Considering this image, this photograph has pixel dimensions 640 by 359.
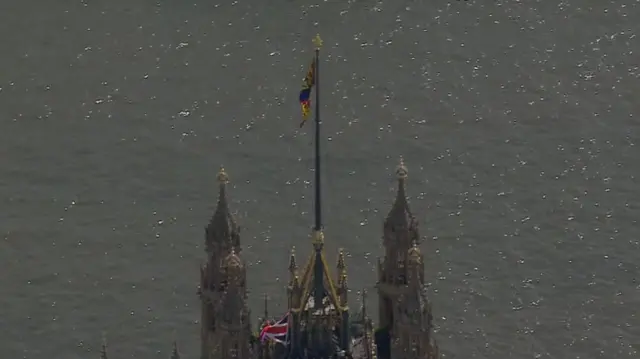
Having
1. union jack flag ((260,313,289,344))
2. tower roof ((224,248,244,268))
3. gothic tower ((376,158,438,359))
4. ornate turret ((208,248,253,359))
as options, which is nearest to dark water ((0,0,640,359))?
gothic tower ((376,158,438,359))

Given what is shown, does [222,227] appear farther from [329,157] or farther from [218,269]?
[329,157]

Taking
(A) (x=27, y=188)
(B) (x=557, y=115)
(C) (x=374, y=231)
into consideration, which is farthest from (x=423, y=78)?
(A) (x=27, y=188)

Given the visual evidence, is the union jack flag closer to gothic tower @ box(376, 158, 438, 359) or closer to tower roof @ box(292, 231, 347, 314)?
tower roof @ box(292, 231, 347, 314)

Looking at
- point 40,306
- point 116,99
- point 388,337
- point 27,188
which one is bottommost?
point 388,337

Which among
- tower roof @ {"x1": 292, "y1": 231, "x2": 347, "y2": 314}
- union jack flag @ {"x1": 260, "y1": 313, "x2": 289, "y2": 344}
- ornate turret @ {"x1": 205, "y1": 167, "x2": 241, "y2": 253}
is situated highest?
ornate turret @ {"x1": 205, "y1": 167, "x2": 241, "y2": 253}

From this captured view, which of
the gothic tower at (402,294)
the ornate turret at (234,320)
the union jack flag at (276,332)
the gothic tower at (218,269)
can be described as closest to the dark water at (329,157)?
the gothic tower at (218,269)

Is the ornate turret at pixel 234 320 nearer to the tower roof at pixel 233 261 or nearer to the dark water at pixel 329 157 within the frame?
the tower roof at pixel 233 261

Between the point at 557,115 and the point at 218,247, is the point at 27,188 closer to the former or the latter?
the point at 557,115
